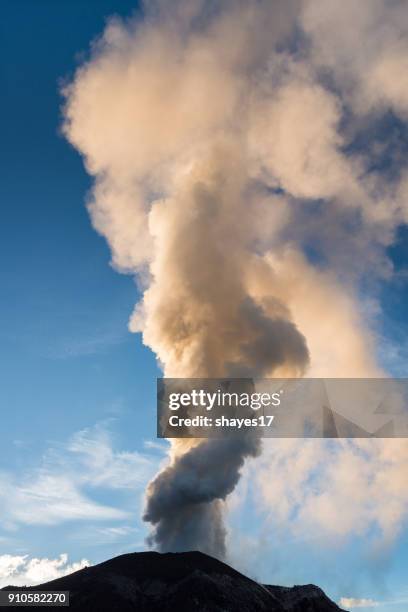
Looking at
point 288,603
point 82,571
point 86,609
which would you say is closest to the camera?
point 86,609

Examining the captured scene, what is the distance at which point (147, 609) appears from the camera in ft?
381

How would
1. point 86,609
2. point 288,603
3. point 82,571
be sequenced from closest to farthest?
1. point 86,609
2. point 288,603
3. point 82,571

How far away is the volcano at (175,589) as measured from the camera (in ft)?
377

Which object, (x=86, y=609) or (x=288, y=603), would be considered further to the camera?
(x=288, y=603)

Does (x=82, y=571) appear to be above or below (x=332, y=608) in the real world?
above

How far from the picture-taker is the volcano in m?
115

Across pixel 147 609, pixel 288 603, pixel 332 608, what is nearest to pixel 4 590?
pixel 147 609

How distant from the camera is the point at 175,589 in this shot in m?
122

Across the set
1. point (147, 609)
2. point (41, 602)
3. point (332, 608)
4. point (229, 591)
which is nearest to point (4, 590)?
point (41, 602)

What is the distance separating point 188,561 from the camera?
137 m

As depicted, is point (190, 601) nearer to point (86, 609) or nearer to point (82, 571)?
point (86, 609)

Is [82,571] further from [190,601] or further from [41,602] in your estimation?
[190,601]

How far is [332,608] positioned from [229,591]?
29.2 metres

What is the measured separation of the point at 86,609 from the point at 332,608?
61.0 m
